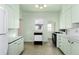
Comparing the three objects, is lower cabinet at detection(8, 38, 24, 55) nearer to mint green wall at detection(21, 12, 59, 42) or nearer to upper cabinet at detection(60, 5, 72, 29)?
upper cabinet at detection(60, 5, 72, 29)

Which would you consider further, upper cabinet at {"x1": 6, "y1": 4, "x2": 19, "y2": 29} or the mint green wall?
the mint green wall

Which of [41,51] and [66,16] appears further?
[41,51]

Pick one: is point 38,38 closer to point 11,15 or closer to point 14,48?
point 11,15

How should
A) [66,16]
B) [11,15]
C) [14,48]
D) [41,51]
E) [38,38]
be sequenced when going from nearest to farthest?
[14,48] → [11,15] → [66,16] → [41,51] → [38,38]

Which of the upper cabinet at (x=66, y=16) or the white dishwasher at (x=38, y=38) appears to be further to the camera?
the white dishwasher at (x=38, y=38)

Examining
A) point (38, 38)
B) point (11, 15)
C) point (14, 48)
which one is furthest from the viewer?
point (38, 38)

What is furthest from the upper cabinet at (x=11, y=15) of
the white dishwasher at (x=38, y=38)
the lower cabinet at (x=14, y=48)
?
the white dishwasher at (x=38, y=38)

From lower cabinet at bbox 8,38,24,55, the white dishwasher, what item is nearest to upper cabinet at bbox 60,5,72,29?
lower cabinet at bbox 8,38,24,55

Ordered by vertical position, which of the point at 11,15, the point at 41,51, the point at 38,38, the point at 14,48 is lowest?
the point at 41,51

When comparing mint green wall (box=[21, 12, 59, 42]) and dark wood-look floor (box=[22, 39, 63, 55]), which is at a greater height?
mint green wall (box=[21, 12, 59, 42])

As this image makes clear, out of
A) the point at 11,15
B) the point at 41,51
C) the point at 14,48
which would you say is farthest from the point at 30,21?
the point at 14,48

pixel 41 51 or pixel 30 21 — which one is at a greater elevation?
pixel 30 21

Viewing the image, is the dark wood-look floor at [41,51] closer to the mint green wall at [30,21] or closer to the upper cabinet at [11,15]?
the upper cabinet at [11,15]

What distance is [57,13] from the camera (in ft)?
31.1
